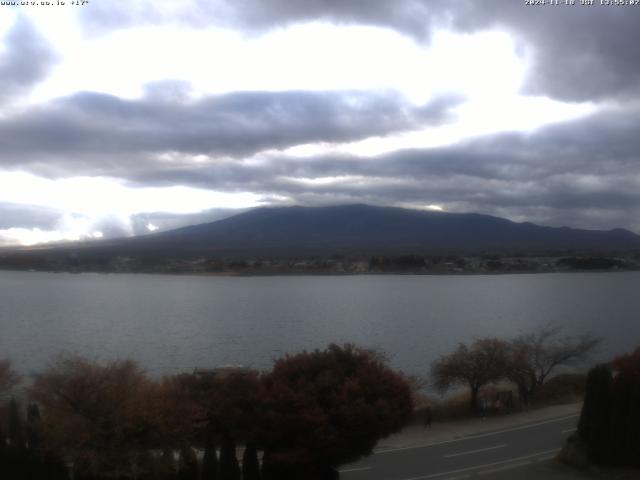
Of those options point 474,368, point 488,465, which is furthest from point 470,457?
point 474,368

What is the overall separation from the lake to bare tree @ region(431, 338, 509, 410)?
629 centimetres

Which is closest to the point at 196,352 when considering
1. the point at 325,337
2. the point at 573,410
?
the point at 325,337

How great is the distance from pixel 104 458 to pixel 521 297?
88.3 meters

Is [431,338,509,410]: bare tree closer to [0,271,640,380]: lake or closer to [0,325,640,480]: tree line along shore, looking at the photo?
[0,271,640,380]: lake

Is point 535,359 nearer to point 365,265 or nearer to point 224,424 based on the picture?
point 224,424

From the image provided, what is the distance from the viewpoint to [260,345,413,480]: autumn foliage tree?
14648 millimetres

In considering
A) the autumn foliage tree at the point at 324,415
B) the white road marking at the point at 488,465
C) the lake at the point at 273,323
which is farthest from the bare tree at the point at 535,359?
the autumn foliage tree at the point at 324,415

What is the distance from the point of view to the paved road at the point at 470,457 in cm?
1730

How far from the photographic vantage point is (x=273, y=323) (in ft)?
193

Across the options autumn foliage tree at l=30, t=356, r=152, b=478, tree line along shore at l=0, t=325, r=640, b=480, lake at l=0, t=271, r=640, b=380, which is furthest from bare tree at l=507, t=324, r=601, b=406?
autumn foliage tree at l=30, t=356, r=152, b=478

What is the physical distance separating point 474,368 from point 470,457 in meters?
10.8

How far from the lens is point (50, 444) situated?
46.6 ft

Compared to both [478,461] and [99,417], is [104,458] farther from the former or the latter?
[478,461]

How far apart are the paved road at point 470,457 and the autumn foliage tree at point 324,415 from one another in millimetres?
2508
